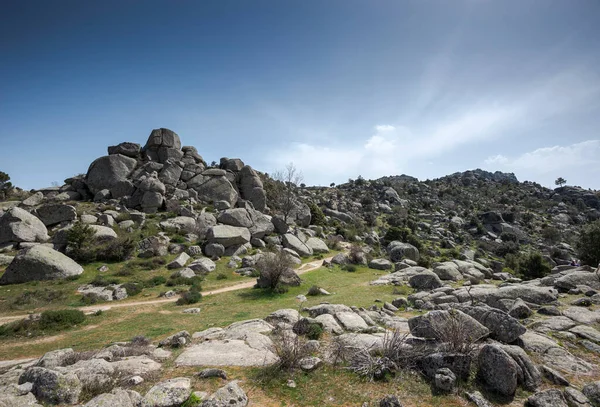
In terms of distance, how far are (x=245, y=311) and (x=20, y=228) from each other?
3142cm

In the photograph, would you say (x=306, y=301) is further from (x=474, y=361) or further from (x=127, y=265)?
(x=127, y=265)

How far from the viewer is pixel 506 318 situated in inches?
410

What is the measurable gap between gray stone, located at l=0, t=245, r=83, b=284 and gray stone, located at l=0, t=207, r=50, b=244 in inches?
297

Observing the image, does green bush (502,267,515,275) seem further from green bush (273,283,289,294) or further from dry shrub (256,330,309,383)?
dry shrub (256,330,309,383)

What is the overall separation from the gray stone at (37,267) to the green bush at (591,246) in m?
57.0

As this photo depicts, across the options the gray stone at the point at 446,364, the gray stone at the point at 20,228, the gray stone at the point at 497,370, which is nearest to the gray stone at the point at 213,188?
the gray stone at the point at 20,228

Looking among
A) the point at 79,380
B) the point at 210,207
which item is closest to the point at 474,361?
the point at 79,380

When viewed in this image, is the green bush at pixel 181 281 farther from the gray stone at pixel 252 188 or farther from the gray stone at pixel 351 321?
the gray stone at pixel 252 188

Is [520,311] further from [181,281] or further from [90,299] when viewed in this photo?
[90,299]

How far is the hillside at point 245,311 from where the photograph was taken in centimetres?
784

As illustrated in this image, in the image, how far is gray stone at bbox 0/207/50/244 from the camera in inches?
1167

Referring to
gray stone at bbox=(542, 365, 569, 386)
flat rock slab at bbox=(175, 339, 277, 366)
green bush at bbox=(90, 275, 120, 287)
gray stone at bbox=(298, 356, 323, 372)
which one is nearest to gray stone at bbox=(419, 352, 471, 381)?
gray stone at bbox=(542, 365, 569, 386)

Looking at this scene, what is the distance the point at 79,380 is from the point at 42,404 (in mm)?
872

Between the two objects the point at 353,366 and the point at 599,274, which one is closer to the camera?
the point at 353,366
